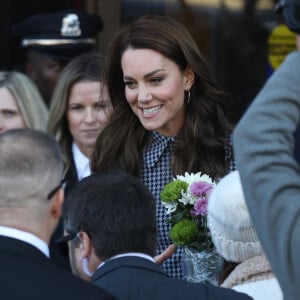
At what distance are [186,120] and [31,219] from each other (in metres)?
1.92

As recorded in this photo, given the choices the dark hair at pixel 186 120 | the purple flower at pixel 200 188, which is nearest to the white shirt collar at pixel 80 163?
the dark hair at pixel 186 120

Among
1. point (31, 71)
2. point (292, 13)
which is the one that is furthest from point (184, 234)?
point (31, 71)

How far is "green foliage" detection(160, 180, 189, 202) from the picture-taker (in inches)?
173

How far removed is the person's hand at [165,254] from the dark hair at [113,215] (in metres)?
0.95

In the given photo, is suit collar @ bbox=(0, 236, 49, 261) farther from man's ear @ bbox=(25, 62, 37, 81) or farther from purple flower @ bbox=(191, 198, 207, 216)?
man's ear @ bbox=(25, 62, 37, 81)

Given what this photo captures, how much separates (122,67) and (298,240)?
244 cm

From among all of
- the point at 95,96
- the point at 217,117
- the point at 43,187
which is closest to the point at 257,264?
the point at 43,187

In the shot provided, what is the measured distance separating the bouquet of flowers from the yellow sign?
Answer: 343 centimetres

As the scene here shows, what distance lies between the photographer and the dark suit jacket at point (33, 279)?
294 centimetres

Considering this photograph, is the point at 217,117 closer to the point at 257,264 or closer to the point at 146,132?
the point at 146,132

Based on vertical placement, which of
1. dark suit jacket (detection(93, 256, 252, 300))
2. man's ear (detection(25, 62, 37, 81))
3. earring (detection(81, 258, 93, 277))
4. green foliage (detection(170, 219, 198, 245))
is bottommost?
man's ear (detection(25, 62, 37, 81))

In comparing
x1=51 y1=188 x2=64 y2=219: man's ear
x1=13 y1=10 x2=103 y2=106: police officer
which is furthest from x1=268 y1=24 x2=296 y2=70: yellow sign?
x1=51 y1=188 x2=64 y2=219: man's ear

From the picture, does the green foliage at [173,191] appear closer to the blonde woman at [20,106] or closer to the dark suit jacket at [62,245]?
the dark suit jacket at [62,245]

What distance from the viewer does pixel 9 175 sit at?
10.2ft
